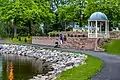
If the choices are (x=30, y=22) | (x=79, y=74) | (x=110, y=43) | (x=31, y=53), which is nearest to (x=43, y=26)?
(x=30, y=22)

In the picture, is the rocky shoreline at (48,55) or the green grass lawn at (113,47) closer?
the rocky shoreline at (48,55)

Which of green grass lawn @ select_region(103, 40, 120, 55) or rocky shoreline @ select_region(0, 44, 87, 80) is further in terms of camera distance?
green grass lawn @ select_region(103, 40, 120, 55)

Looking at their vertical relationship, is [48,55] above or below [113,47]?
below

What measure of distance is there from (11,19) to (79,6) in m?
13.7

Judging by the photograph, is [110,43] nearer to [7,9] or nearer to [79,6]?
[79,6]

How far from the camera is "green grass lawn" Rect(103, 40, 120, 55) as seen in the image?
36.9 metres

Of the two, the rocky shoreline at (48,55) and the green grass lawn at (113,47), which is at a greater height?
the green grass lawn at (113,47)

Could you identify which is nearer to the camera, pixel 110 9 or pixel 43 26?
pixel 110 9

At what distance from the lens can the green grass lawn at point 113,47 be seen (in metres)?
36.9

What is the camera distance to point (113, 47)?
38.7 meters

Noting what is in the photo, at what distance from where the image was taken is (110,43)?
1608 inches

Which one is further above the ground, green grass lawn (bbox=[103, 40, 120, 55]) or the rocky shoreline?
green grass lawn (bbox=[103, 40, 120, 55])

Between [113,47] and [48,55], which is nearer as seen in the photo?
[113,47]

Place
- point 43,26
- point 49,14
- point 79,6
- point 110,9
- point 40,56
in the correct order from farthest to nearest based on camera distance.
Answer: point 43,26
point 49,14
point 79,6
point 110,9
point 40,56
